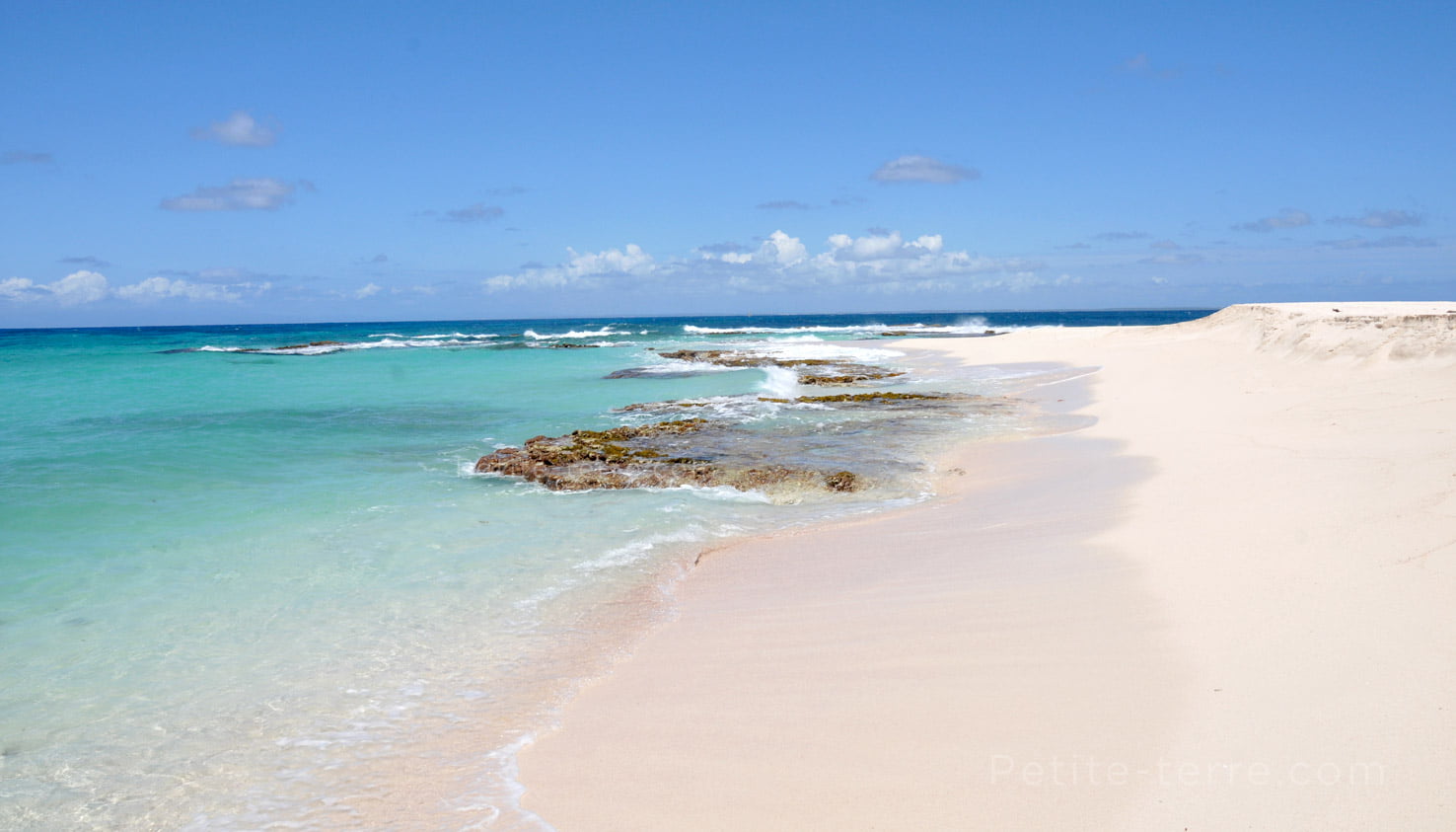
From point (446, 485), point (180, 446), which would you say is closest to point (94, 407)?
point (180, 446)

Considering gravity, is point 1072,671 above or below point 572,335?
below

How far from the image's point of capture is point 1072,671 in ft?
14.0

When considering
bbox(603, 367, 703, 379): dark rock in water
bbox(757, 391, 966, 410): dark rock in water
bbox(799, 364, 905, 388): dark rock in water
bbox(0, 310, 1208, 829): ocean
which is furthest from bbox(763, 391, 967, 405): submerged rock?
bbox(603, 367, 703, 379): dark rock in water

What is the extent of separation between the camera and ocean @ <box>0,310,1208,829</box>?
4062mm

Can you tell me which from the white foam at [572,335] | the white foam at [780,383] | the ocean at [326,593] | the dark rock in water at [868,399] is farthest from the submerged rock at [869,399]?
the white foam at [572,335]

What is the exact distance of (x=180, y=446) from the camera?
47.4ft

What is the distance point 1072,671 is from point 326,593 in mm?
5807

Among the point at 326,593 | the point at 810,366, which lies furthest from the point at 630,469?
the point at 810,366

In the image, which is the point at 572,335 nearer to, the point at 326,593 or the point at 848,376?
the point at 848,376

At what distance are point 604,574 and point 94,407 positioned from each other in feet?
68.1

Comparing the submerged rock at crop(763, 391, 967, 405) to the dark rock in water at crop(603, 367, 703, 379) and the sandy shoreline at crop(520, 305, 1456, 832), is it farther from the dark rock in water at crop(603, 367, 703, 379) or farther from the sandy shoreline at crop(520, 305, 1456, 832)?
Answer: the sandy shoreline at crop(520, 305, 1456, 832)

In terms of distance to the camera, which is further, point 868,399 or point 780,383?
point 780,383

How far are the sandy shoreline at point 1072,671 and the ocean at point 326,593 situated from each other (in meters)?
0.71

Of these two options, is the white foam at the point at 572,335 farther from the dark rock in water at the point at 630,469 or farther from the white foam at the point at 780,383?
the dark rock in water at the point at 630,469
